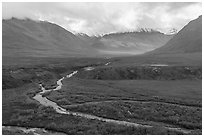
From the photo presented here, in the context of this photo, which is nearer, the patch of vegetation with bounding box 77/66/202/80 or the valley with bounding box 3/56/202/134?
the valley with bounding box 3/56/202/134

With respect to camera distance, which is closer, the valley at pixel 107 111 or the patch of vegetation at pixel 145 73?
the valley at pixel 107 111

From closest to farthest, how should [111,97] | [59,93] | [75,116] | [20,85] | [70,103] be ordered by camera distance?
[75,116] < [70,103] < [111,97] < [59,93] < [20,85]

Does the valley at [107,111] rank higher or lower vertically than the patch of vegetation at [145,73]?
lower

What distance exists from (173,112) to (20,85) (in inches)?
2169

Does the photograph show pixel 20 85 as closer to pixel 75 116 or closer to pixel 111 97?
pixel 111 97

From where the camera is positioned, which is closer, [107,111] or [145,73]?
[107,111]

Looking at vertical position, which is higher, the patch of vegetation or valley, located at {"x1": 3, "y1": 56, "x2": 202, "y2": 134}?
the patch of vegetation

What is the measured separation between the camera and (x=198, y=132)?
1672 inches

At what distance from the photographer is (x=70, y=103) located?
62.9m

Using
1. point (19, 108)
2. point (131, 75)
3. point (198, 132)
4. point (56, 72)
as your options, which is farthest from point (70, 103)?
point (56, 72)

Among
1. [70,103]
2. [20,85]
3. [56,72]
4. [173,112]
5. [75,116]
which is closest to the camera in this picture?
[75,116]

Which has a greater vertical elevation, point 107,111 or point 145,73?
point 145,73

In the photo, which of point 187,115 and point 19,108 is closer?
point 187,115

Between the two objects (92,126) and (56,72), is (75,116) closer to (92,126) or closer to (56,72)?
(92,126)
